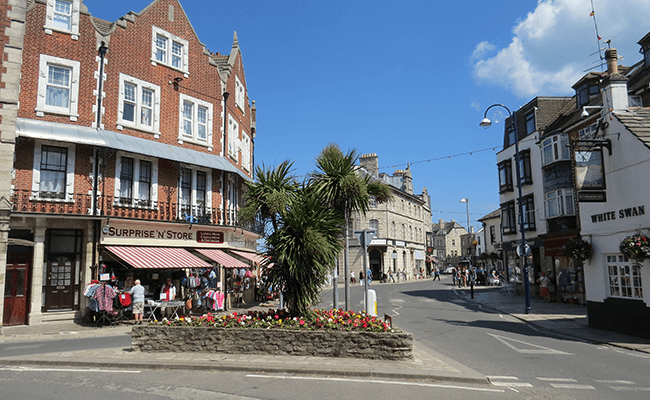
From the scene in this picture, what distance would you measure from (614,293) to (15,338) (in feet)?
63.0

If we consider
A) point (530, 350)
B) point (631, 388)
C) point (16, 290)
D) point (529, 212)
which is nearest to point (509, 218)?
point (529, 212)

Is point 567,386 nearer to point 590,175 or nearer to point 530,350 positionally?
point 530,350

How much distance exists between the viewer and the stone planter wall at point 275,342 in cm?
958

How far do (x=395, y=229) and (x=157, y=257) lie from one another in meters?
41.9

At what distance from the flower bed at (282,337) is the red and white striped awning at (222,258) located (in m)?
9.95

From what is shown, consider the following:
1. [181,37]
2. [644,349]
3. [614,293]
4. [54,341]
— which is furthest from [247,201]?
[181,37]

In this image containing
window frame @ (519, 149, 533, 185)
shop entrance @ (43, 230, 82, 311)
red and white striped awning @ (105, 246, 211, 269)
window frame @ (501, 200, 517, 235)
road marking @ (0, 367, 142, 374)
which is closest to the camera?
road marking @ (0, 367, 142, 374)

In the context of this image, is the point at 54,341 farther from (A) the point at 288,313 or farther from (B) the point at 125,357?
(A) the point at 288,313

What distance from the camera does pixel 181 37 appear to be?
22953mm

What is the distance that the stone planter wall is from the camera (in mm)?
9578

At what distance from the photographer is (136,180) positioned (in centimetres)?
2019

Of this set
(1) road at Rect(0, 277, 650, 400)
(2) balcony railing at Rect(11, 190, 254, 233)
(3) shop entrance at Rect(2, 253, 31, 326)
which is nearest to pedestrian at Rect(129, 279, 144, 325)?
(2) balcony railing at Rect(11, 190, 254, 233)

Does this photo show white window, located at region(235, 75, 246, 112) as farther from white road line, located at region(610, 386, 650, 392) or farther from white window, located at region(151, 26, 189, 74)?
white road line, located at region(610, 386, 650, 392)

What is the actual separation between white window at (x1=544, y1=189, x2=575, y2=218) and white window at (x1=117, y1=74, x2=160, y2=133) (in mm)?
22494
